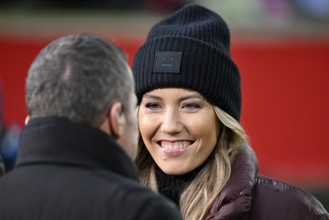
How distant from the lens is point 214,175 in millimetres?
3094

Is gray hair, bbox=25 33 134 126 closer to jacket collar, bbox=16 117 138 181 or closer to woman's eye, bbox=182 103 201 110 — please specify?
jacket collar, bbox=16 117 138 181

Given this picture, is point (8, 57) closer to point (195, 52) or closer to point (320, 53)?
point (320, 53)

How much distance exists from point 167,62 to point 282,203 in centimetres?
59

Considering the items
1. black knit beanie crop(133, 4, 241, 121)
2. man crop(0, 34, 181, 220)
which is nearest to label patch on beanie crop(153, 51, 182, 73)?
black knit beanie crop(133, 4, 241, 121)

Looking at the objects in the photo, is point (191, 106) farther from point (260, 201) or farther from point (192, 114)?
point (260, 201)

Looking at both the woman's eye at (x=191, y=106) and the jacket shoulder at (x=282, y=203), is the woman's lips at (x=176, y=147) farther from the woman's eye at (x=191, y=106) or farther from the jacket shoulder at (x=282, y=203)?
the jacket shoulder at (x=282, y=203)

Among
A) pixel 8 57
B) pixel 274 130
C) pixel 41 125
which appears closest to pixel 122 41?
pixel 8 57

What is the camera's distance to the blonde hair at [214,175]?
3.04 metres

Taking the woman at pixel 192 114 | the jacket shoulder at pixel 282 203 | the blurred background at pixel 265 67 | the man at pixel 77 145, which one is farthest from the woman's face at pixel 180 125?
the blurred background at pixel 265 67

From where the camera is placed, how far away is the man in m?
2.08

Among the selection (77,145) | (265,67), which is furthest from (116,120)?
(265,67)

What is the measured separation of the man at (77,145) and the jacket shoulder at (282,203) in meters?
0.85

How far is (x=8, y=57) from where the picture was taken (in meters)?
6.57

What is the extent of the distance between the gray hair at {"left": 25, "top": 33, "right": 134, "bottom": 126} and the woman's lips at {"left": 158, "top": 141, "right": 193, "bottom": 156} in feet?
3.13
